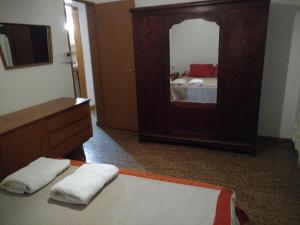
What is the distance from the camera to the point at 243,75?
2.56 m

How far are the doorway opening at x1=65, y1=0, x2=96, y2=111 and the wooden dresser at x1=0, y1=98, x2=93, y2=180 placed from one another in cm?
202

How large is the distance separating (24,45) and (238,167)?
259 cm

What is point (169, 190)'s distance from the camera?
4.43 feet

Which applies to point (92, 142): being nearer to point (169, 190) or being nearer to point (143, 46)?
point (143, 46)

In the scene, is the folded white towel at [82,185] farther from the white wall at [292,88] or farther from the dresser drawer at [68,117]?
the white wall at [292,88]

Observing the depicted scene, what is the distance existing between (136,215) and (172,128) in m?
1.98

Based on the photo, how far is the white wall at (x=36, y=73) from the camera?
223cm

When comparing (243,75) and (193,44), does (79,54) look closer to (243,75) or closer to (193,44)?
(193,44)

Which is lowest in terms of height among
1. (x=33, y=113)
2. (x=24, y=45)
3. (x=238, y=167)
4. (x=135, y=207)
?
(x=238, y=167)

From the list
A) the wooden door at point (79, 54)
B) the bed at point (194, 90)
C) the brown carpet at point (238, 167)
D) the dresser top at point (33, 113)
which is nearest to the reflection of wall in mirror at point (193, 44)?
the bed at point (194, 90)

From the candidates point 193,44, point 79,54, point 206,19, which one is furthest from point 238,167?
point 79,54

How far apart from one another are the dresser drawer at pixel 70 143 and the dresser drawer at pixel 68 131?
0.13 ft

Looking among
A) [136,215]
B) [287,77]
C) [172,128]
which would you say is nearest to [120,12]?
[172,128]

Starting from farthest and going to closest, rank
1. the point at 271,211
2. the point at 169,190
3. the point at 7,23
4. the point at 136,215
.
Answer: the point at 7,23, the point at 271,211, the point at 169,190, the point at 136,215
